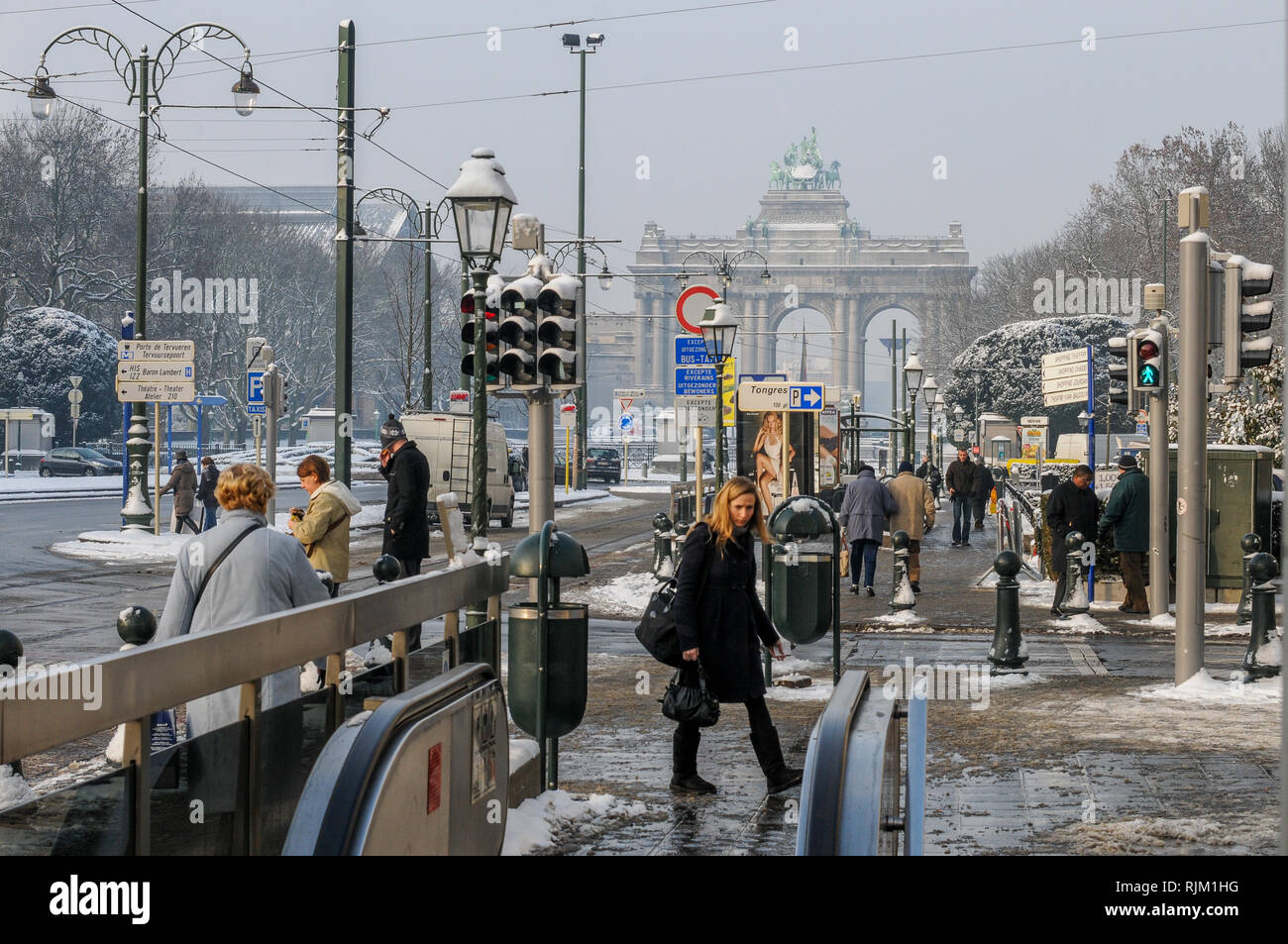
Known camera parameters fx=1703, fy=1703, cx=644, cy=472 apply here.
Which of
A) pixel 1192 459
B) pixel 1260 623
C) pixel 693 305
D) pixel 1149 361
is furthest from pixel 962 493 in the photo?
pixel 1192 459

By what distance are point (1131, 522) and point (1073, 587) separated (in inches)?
37.4

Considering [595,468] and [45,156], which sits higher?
[45,156]

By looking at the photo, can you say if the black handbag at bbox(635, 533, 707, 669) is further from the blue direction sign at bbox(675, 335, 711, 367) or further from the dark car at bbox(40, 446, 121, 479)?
the dark car at bbox(40, 446, 121, 479)

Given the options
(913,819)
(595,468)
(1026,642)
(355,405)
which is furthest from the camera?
(355,405)

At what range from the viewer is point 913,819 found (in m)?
4.06

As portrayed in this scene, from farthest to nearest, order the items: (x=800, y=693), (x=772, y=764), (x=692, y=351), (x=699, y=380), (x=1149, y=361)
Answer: (x=692, y=351) < (x=699, y=380) < (x=1149, y=361) < (x=800, y=693) < (x=772, y=764)

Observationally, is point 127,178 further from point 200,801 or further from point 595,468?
point 200,801

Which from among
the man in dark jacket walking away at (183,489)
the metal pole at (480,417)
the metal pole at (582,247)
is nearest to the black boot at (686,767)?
the metal pole at (480,417)

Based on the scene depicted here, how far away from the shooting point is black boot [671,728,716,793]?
306 inches

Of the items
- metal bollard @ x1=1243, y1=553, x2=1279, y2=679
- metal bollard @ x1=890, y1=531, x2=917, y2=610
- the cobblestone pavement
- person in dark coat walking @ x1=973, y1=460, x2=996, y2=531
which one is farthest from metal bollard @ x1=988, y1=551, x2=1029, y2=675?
person in dark coat walking @ x1=973, y1=460, x2=996, y2=531

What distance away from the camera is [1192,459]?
1134 cm

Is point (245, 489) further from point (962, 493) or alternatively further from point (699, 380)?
point (962, 493)
